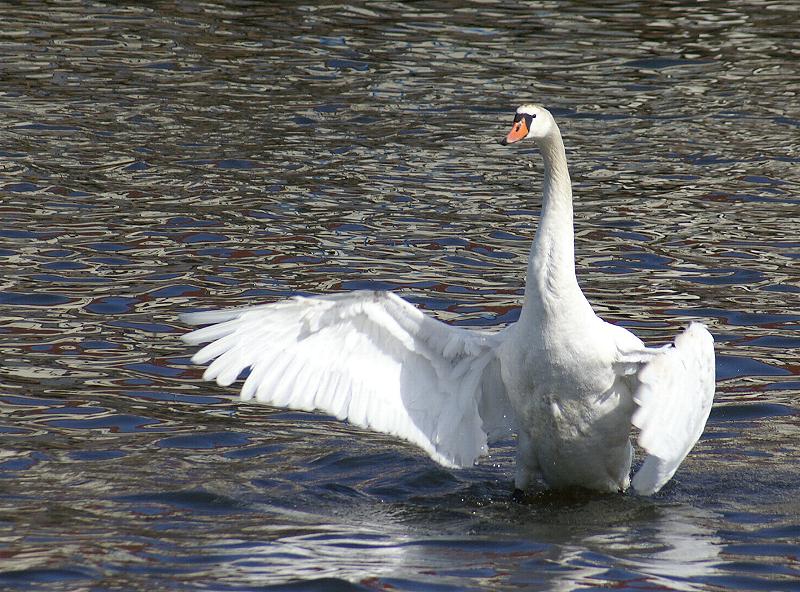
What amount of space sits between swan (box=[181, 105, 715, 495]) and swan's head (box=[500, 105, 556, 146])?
0.01 m

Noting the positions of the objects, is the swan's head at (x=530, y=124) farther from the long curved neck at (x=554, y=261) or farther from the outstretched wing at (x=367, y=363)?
the outstretched wing at (x=367, y=363)

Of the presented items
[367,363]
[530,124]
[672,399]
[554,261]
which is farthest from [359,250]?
[672,399]

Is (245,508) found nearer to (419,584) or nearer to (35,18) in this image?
(419,584)

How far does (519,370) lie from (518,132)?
53.6 inches

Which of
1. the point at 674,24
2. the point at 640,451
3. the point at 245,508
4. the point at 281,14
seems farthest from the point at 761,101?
the point at 245,508

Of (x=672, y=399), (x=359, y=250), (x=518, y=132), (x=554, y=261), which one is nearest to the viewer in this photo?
(x=672, y=399)

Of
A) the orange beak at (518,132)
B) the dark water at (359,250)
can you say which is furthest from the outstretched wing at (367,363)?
the orange beak at (518,132)

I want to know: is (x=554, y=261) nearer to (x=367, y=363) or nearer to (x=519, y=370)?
(x=519, y=370)

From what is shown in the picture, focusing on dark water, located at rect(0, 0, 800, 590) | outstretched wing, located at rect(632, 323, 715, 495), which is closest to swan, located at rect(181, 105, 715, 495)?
outstretched wing, located at rect(632, 323, 715, 495)

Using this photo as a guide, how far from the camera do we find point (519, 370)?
838 cm

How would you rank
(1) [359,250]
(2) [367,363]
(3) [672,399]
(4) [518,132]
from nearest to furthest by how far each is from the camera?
(3) [672,399], (4) [518,132], (2) [367,363], (1) [359,250]

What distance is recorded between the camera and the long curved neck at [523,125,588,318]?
809cm

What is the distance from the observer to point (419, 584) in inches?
286

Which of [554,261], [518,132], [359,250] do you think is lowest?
[359,250]
